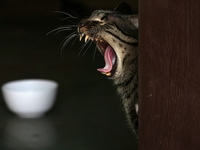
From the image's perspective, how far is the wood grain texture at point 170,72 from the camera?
88cm

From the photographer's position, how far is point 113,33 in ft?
4.15

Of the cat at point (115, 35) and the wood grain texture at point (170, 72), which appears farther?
the cat at point (115, 35)

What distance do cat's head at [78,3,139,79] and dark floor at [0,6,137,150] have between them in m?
0.77

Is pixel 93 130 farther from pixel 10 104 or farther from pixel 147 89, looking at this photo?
pixel 147 89

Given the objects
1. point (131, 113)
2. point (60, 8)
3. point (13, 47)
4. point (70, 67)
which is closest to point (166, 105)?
point (131, 113)

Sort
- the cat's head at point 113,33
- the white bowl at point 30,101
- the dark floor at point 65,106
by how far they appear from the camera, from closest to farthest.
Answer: the cat's head at point 113,33
the dark floor at point 65,106
the white bowl at point 30,101

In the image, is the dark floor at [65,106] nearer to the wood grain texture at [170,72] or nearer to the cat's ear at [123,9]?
the cat's ear at [123,9]

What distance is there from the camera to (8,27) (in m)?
5.17

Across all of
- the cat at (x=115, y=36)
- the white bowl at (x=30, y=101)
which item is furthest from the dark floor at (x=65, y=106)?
the cat at (x=115, y=36)

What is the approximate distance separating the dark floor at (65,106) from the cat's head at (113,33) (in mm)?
770

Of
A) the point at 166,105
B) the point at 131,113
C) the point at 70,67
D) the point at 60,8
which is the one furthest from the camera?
Result: the point at 60,8

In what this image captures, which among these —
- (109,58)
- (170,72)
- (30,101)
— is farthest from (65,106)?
(170,72)

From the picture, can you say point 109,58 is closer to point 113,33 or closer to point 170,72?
point 113,33

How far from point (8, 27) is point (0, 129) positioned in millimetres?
3163
